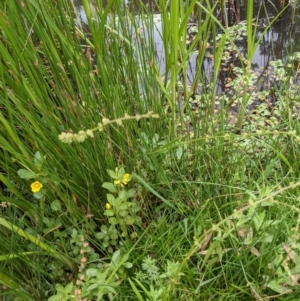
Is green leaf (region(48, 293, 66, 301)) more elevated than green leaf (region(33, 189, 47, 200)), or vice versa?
green leaf (region(33, 189, 47, 200))

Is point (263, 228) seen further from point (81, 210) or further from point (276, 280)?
point (81, 210)

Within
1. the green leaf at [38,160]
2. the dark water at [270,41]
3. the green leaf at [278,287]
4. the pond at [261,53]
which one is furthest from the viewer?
the dark water at [270,41]

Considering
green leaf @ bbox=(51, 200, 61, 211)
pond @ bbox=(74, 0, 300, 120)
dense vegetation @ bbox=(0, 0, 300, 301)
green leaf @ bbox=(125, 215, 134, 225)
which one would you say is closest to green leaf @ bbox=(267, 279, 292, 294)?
dense vegetation @ bbox=(0, 0, 300, 301)

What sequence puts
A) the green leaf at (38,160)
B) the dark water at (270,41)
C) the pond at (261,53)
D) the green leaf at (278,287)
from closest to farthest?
the green leaf at (278,287), the green leaf at (38,160), the pond at (261,53), the dark water at (270,41)

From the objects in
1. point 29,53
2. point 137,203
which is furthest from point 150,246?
point 29,53

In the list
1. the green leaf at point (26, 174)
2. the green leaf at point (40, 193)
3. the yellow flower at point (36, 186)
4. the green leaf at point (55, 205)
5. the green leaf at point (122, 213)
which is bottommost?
the green leaf at point (122, 213)

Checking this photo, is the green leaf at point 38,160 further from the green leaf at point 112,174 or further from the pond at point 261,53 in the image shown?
the pond at point 261,53

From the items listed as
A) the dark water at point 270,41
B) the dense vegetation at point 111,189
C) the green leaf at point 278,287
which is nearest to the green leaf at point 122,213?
the dense vegetation at point 111,189

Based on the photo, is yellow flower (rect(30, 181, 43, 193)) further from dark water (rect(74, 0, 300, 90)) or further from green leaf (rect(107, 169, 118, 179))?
dark water (rect(74, 0, 300, 90))

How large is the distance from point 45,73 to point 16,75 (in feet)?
0.43

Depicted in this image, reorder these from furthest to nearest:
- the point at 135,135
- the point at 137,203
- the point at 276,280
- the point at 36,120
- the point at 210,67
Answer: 1. the point at 210,67
2. the point at 135,135
3. the point at 137,203
4. the point at 36,120
5. the point at 276,280

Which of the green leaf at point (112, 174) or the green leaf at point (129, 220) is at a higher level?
the green leaf at point (112, 174)

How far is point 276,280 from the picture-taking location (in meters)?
0.90

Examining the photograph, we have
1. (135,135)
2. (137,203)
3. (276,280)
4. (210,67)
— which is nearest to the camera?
(276,280)
